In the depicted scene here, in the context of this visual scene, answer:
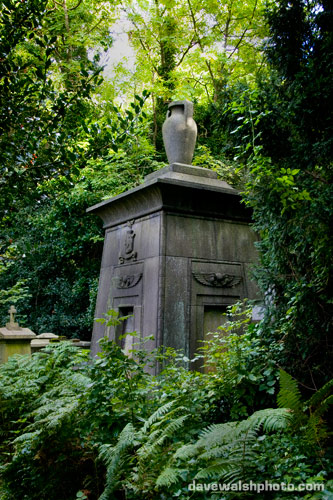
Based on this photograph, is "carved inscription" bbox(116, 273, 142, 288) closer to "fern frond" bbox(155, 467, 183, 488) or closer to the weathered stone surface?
the weathered stone surface

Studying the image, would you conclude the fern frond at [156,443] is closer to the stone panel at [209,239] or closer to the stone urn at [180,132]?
the stone panel at [209,239]

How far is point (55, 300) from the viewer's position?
15.1m

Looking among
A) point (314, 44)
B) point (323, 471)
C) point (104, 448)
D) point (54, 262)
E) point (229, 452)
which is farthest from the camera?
point (54, 262)

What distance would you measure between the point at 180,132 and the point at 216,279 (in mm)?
2453

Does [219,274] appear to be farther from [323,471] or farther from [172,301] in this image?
[323,471]

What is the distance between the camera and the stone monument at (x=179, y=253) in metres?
5.91

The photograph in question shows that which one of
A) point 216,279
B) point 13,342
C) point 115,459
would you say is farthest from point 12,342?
point 115,459

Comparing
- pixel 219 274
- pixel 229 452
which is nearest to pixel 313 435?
pixel 229 452

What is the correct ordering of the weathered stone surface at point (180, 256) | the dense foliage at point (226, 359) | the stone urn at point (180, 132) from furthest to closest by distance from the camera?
the stone urn at point (180, 132), the weathered stone surface at point (180, 256), the dense foliage at point (226, 359)

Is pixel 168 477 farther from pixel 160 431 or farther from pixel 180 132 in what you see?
pixel 180 132

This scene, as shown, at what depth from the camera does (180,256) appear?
242 inches

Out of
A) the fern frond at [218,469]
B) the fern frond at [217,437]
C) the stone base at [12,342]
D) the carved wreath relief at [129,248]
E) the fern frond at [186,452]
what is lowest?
the fern frond at [218,469]

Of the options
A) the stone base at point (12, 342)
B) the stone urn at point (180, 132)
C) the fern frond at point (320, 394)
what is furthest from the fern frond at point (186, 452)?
the stone base at point (12, 342)

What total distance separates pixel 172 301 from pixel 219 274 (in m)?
0.91
